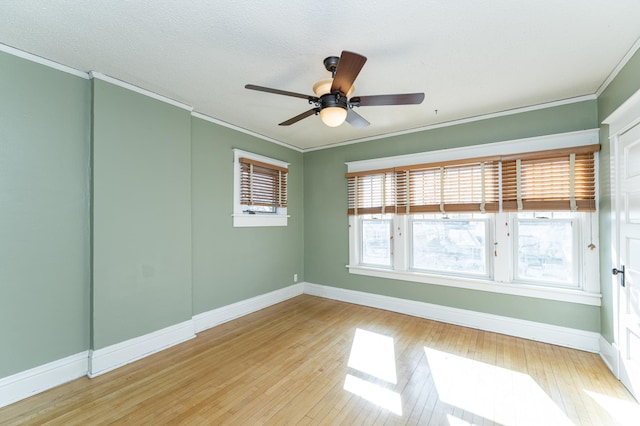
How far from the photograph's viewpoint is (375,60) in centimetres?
229

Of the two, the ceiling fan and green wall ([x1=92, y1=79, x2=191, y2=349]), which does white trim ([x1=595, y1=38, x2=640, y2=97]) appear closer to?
the ceiling fan

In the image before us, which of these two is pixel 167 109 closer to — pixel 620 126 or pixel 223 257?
pixel 223 257

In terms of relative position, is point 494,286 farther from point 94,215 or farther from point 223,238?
point 94,215

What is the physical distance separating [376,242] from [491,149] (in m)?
2.03

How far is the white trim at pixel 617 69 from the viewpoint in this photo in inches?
82.2

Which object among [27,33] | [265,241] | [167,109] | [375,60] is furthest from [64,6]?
[265,241]

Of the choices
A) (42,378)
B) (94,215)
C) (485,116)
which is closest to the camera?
(42,378)

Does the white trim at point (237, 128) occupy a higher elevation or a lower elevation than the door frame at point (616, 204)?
higher

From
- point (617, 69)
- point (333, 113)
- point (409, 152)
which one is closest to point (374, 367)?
point (333, 113)

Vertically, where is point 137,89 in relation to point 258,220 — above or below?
above

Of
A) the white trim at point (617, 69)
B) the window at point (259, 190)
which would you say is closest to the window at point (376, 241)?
the window at point (259, 190)

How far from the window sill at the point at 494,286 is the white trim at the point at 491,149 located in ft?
5.16

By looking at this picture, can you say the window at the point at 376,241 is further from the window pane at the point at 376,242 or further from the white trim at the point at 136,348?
the white trim at the point at 136,348

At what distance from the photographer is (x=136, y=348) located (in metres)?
2.74
